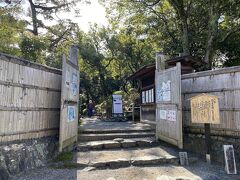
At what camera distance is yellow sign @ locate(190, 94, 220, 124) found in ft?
19.9

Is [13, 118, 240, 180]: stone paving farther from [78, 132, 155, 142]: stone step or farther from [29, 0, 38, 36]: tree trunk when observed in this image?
[29, 0, 38, 36]: tree trunk

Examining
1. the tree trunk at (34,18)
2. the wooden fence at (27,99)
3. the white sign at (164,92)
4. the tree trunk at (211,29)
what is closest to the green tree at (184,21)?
the tree trunk at (211,29)

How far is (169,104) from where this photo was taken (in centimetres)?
Result: 787

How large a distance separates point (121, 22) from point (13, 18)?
33.5 ft

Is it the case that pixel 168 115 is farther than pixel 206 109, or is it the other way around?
pixel 168 115

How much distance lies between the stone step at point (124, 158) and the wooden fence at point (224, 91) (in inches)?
64.0

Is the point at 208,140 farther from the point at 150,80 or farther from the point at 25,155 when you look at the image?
the point at 150,80

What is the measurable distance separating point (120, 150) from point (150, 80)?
5646 mm

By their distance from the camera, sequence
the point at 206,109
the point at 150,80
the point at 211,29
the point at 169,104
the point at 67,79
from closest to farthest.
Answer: the point at 206,109
the point at 67,79
the point at 169,104
the point at 150,80
the point at 211,29

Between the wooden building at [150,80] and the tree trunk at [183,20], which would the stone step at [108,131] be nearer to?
the wooden building at [150,80]

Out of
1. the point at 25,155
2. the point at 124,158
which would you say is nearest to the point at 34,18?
the point at 25,155

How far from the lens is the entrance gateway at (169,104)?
23.7 feet

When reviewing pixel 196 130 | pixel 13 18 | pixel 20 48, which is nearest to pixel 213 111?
pixel 196 130

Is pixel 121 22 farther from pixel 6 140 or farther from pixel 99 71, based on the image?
pixel 6 140
